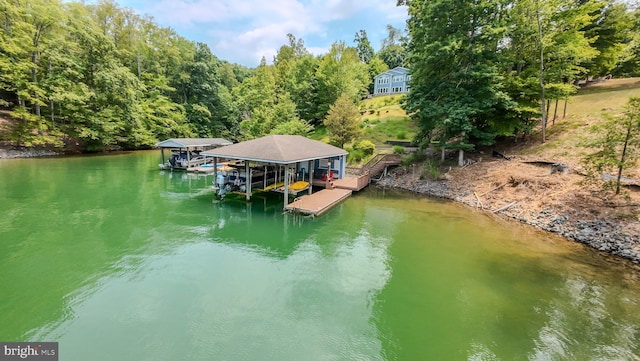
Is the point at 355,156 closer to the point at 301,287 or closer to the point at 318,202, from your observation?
the point at 318,202

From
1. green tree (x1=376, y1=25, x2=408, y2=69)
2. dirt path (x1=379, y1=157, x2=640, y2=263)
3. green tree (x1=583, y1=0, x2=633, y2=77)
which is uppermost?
green tree (x1=376, y1=25, x2=408, y2=69)

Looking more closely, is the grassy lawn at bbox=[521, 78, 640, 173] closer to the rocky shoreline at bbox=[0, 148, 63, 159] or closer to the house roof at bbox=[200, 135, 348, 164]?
the house roof at bbox=[200, 135, 348, 164]

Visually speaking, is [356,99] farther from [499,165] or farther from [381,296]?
[381,296]

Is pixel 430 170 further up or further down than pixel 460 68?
further down

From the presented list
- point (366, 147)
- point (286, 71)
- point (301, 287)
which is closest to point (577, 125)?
point (366, 147)

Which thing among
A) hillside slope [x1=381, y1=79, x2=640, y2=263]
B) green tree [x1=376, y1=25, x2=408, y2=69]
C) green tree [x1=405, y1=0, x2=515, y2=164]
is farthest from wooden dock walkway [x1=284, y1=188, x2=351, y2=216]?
green tree [x1=376, y1=25, x2=408, y2=69]

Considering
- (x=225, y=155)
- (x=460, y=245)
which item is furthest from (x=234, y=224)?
(x=460, y=245)
